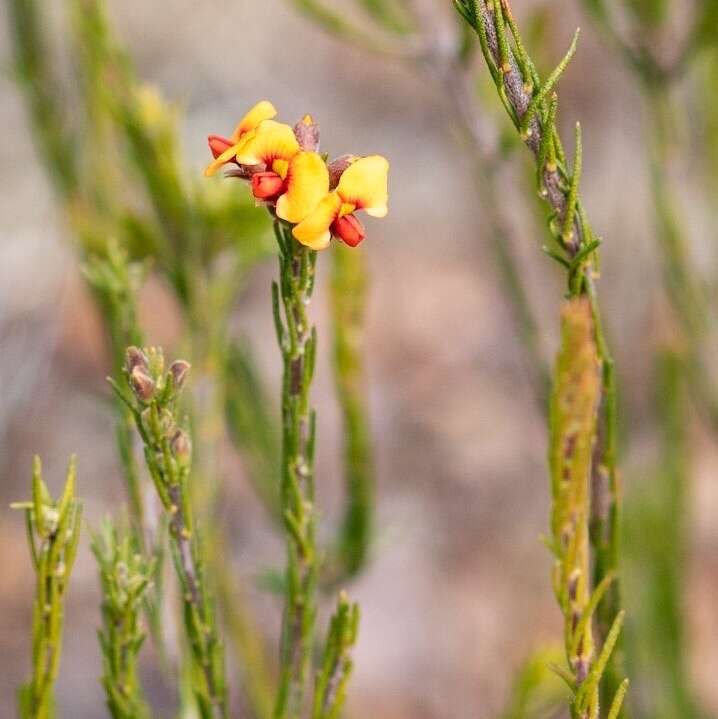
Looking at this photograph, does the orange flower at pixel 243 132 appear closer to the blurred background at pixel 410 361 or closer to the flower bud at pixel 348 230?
the flower bud at pixel 348 230

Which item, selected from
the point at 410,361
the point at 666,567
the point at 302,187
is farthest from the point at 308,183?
the point at 410,361

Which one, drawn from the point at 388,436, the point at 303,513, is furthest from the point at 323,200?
the point at 388,436

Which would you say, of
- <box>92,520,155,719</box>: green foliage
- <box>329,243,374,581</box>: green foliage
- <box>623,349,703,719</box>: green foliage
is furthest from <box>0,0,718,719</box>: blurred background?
<box>92,520,155,719</box>: green foliage

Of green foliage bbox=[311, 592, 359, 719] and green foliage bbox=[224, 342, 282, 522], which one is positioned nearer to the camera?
green foliage bbox=[311, 592, 359, 719]

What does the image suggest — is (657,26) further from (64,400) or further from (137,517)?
(64,400)

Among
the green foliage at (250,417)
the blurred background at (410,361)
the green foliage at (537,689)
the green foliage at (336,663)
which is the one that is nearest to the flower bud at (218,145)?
the green foliage at (336,663)

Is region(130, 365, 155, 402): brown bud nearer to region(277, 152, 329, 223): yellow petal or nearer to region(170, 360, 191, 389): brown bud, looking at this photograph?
region(170, 360, 191, 389): brown bud

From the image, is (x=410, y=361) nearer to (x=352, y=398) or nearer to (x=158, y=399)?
(x=352, y=398)
